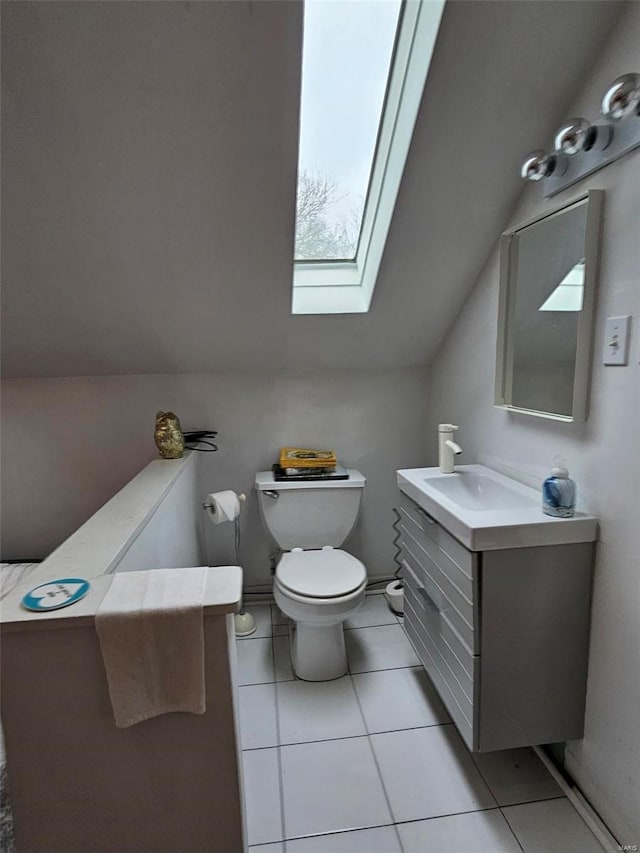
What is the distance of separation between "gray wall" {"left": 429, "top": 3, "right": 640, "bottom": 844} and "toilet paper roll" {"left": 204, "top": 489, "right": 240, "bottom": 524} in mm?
1256

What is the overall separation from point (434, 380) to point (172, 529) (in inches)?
57.9

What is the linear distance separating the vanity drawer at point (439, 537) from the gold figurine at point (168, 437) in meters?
1.02

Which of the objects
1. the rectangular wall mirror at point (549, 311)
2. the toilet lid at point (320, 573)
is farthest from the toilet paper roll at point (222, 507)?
the rectangular wall mirror at point (549, 311)

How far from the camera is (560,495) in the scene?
127 cm

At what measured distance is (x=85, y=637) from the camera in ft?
2.79

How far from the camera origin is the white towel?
85 cm

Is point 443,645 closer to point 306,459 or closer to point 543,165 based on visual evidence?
point 306,459

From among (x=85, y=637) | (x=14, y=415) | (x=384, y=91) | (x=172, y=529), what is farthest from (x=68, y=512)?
(x=384, y=91)

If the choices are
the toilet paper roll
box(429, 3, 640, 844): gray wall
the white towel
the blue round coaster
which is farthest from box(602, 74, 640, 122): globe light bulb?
the toilet paper roll

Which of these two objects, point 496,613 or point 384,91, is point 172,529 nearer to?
point 496,613

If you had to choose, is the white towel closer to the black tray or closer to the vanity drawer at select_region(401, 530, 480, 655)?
the vanity drawer at select_region(401, 530, 480, 655)

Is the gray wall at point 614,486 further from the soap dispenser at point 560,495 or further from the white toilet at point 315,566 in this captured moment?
the white toilet at point 315,566

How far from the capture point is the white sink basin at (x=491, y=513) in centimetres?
123

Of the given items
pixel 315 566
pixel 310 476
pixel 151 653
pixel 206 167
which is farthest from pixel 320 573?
pixel 206 167
